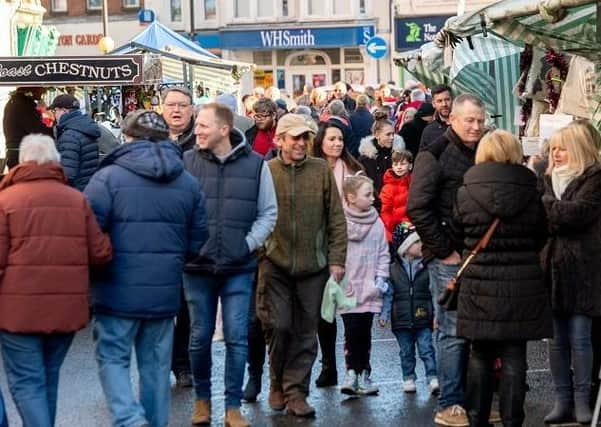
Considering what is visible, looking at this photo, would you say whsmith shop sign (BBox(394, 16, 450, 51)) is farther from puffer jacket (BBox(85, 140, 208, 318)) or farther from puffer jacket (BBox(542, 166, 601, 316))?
puffer jacket (BBox(85, 140, 208, 318))

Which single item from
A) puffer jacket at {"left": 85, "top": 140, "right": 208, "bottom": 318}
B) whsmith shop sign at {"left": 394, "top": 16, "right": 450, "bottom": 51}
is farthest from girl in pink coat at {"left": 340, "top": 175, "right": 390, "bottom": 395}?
whsmith shop sign at {"left": 394, "top": 16, "right": 450, "bottom": 51}

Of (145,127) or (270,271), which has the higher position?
(145,127)

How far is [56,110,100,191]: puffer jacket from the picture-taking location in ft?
38.7

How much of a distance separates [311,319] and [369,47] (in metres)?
27.2

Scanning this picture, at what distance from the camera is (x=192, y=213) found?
7.90m

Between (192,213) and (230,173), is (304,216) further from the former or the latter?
(192,213)

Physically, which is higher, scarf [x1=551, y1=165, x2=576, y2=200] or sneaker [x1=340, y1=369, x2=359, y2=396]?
scarf [x1=551, y1=165, x2=576, y2=200]

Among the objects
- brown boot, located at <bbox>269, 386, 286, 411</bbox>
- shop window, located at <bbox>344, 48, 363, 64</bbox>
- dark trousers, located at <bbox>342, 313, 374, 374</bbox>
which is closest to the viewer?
brown boot, located at <bbox>269, 386, 286, 411</bbox>

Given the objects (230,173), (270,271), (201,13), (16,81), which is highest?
(201,13)

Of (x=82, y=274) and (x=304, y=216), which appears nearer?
(x=82, y=274)

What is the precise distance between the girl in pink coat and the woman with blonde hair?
4.63 ft

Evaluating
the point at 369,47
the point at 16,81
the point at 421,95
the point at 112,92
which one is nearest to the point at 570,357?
the point at 16,81

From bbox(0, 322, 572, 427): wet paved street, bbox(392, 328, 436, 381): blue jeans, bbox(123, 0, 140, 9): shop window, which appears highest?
bbox(123, 0, 140, 9): shop window

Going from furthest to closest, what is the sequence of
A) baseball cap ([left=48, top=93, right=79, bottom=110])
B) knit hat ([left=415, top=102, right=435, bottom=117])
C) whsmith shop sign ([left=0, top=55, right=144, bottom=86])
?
knit hat ([left=415, top=102, right=435, bottom=117]), whsmith shop sign ([left=0, top=55, right=144, bottom=86]), baseball cap ([left=48, top=93, right=79, bottom=110])
